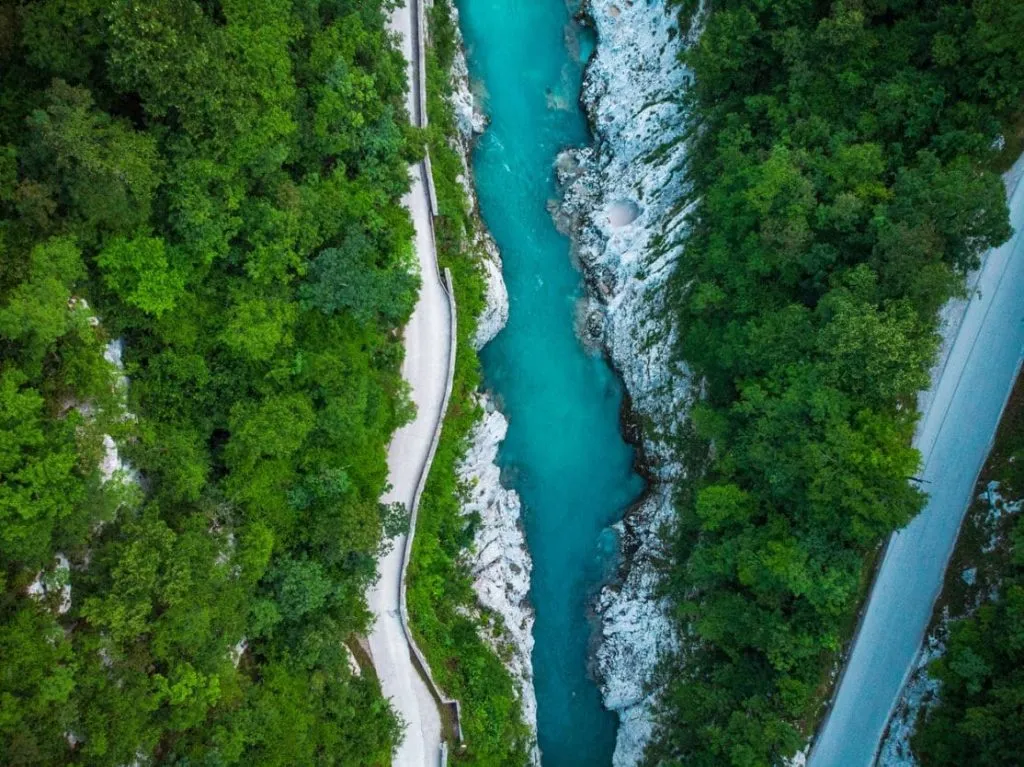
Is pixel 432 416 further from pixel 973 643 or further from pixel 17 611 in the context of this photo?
pixel 973 643

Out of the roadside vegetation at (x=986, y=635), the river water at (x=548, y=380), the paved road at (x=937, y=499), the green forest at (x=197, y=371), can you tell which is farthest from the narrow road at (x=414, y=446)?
the roadside vegetation at (x=986, y=635)

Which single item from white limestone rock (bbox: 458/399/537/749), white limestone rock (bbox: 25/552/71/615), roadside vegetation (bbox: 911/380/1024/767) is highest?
white limestone rock (bbox: 458/399/537/749)

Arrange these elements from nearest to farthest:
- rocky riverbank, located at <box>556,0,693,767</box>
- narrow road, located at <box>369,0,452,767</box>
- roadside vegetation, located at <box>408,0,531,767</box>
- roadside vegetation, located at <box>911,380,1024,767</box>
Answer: roadside vegetation, located at <box>911,380,1024,767</box>
narrow road, located at <box>369,0,452,767</box>
roadside vegetation, located at <box>408,0,531,767</box>
rocky riverbank, located at <box>556,0,693,767</box>

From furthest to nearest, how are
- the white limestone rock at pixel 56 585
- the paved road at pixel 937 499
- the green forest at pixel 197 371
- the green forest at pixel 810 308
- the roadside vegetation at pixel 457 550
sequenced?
1. the roadside vegetation at pixel 457 550
2. the paved road at pixel 937 499
3. the green forest at pixel 810 308
4. the white limestone rock at pixel 56 585
5. the green forest at pixel 197 371

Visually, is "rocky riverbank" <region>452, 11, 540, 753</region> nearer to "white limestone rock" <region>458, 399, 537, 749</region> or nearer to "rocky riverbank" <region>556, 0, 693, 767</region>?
"white limestone rock" <region>458, 399, 537, 749</region>

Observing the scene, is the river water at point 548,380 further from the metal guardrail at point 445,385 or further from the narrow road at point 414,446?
the narrow road at point 414,446

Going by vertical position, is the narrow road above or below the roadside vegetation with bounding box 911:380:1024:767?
above

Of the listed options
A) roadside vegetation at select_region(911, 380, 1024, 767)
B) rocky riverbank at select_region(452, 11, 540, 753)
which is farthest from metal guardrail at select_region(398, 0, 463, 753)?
roadside vegetation at select_region(911, 380, 1024, 767)
